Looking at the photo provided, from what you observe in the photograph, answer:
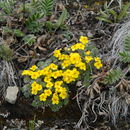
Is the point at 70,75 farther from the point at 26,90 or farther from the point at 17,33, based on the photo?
the point at 17,33

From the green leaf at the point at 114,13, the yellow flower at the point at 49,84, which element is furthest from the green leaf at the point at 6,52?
the green leaf at the point at 114,13

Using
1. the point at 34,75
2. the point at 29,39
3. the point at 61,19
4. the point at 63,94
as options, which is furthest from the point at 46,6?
the point at 63,94

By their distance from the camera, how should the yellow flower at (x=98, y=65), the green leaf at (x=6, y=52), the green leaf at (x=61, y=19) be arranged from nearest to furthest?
the yellow flower at (x=98, y=65)
the green leaf at (x=6, y=52)
the green leaf at (x=61, y=19)

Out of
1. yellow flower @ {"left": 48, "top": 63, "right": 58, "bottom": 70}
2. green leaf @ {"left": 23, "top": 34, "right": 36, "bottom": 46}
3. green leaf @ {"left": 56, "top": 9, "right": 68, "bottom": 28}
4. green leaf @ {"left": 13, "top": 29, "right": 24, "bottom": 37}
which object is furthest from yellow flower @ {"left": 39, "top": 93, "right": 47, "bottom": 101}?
green leaf @ {"left": 56, "top": 9, "right": 68, "bottom": 28}

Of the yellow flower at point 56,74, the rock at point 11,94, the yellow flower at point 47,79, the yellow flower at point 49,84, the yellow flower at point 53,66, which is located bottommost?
the rock at point 11,94

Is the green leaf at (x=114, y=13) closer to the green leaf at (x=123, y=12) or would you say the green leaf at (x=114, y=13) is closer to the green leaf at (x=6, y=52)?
the green leaf at (x=123, y=12)

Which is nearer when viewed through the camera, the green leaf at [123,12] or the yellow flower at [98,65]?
the yellow flower at [98,65]
